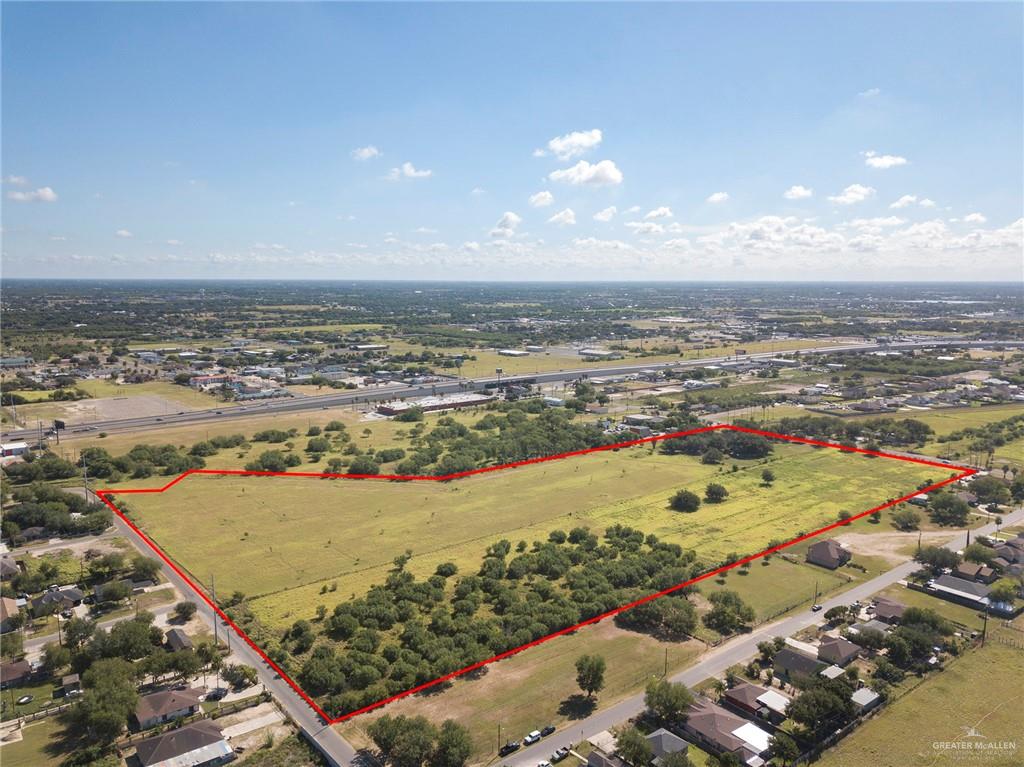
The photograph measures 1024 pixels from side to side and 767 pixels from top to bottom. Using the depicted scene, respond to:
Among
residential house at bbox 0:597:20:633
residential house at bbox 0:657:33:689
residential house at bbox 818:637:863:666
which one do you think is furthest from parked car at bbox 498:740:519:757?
residential house at bbox 0:597:20:633

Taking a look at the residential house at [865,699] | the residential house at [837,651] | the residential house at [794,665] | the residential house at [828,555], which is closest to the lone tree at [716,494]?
the residential house at [828,555]

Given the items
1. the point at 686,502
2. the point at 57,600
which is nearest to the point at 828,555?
the point at 686,502

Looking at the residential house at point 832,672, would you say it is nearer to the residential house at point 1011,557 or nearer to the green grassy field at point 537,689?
the green grassy field at point 537,689

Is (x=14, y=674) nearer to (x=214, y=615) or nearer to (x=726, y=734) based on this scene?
(x=214, y=615)

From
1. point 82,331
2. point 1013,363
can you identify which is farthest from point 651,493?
point 82,331

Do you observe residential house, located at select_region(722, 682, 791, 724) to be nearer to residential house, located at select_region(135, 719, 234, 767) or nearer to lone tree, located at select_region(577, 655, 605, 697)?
lone tree, located at select_region(577, 655, 605, 697)

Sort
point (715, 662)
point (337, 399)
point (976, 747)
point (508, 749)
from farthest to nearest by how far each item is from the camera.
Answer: point (337, 399), point (715, 662), point (976, 747), point (508, 749)

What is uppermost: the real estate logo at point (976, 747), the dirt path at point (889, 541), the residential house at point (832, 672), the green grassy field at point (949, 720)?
the residential house at point (832, 672)
